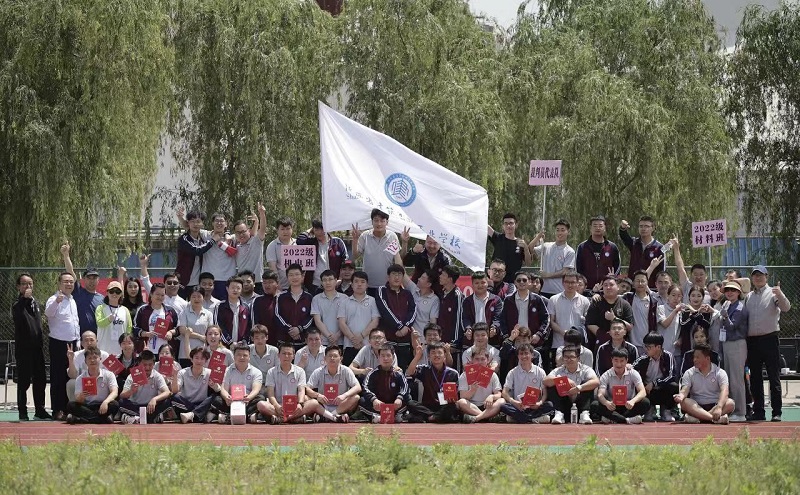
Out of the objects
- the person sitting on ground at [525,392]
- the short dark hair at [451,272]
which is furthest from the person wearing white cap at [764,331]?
the short dark hair at [451,272]

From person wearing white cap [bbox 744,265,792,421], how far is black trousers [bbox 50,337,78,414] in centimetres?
886

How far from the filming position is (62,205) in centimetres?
2370

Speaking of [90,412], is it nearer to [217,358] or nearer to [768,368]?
[217,358]

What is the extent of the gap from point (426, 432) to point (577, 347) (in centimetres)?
246

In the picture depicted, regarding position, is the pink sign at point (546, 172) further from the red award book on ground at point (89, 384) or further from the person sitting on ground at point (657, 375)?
the red award book on ground at point (89, 384)

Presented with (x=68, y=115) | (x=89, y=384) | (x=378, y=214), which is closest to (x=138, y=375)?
(x=89, y=384)

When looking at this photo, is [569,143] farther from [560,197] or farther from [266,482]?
[266,482]

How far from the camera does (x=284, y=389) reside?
16.6 meters

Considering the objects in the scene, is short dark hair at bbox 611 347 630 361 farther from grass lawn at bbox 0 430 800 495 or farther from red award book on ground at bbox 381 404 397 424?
grass lawn at bbox 0 430 800 495

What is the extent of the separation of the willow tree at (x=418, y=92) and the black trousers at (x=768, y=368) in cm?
1116

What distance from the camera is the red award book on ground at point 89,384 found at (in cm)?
1636

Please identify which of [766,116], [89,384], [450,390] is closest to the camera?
[450,390]

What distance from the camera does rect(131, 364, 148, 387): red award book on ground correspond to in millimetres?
16281

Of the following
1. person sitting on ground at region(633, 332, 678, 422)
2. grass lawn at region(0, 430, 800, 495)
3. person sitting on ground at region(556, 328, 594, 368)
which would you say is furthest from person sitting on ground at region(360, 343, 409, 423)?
grass lawn at region(0, 430, 800, 495)
